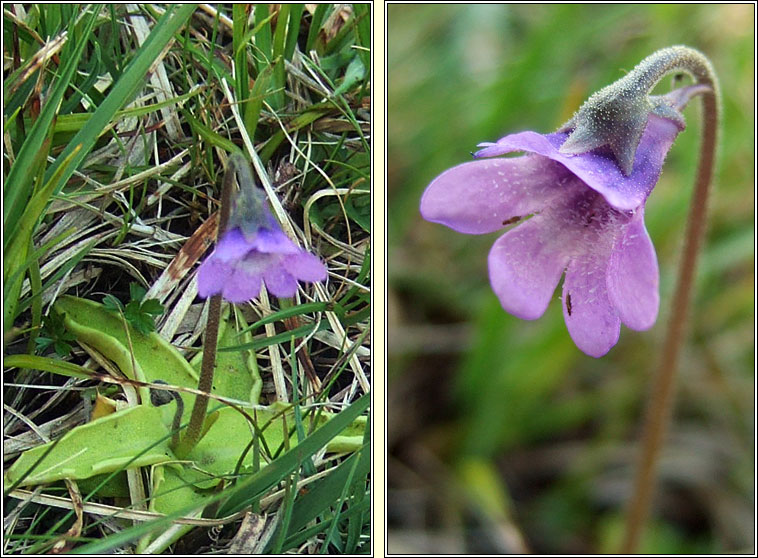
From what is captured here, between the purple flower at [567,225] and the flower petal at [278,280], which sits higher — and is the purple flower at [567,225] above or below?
above

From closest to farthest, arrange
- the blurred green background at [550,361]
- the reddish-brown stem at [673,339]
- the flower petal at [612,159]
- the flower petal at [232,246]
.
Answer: the flower petal at [612,159] < the flower petal at [232,246] < the reddish-brown stem at [673,339] < the blurred green background at [550,361]

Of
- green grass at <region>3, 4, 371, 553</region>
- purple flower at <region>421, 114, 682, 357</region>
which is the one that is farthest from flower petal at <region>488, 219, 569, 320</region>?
green grass at <region>3, 4, 371, 553</region>

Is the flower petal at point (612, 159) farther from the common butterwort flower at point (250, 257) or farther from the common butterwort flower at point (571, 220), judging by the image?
the common butterwort flower at point (250, 257)

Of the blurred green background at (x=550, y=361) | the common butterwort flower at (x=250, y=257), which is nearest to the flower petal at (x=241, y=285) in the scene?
the common butterwort flower at (x=250, y=257)

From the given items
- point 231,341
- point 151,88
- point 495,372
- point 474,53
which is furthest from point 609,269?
point 474,53

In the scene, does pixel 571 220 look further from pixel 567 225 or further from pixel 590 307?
pixel 590 307

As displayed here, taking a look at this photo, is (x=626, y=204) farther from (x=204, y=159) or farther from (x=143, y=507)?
(x=143, y=507)

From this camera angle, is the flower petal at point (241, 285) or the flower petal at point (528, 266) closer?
the flower petal at point (528, 266)
